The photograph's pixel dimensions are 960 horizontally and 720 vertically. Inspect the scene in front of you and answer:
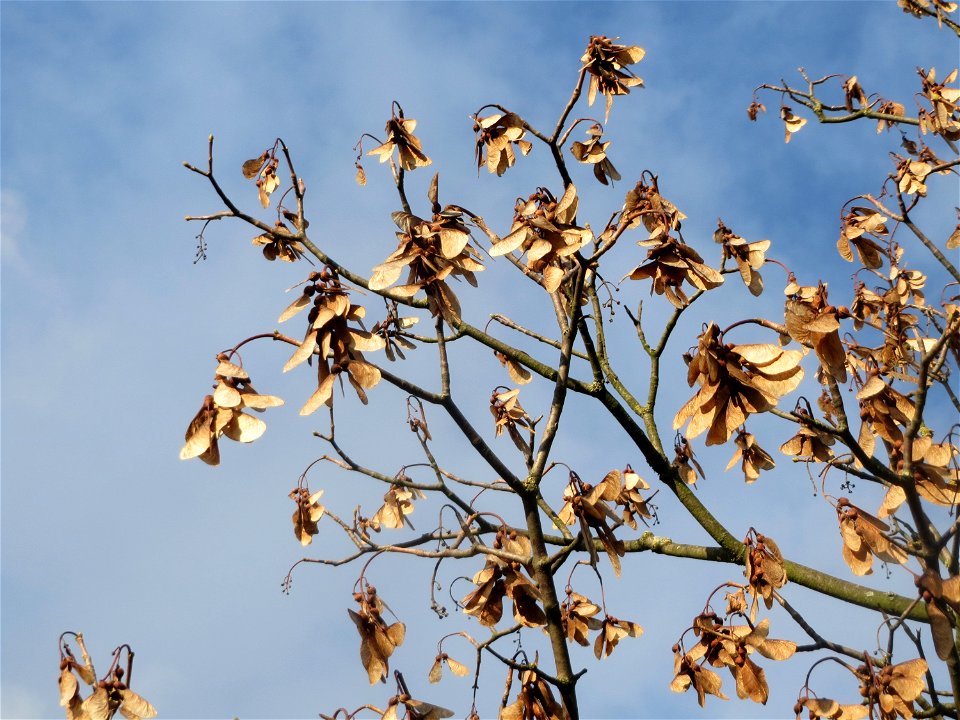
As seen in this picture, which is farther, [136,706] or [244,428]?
[136,706]

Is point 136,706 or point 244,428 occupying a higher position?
point 244,428

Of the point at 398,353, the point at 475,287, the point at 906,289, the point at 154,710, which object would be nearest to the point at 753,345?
the point at 475,287

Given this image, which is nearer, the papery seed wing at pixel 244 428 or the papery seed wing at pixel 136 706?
the papery seed wing at pixel 244 428

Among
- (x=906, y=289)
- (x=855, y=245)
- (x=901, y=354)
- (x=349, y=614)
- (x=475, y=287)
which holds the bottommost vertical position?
(x=349, y=614)

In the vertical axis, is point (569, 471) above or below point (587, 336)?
below

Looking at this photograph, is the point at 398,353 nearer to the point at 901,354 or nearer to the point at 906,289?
the point at 901,354

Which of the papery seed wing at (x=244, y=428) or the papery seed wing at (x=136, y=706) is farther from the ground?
the papery seed wing at (x=244, y=428)

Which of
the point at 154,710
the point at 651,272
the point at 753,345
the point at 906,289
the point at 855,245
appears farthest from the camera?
the point at 906,289

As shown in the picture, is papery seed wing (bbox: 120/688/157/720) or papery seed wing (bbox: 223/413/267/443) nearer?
papery seed wing (bbox: 223/413/267/443)

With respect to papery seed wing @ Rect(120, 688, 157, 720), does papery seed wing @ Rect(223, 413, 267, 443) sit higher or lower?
higher

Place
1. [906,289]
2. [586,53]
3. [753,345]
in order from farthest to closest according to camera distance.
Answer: [906,289], [586,53], [753,345]

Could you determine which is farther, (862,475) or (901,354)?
(901,354)
